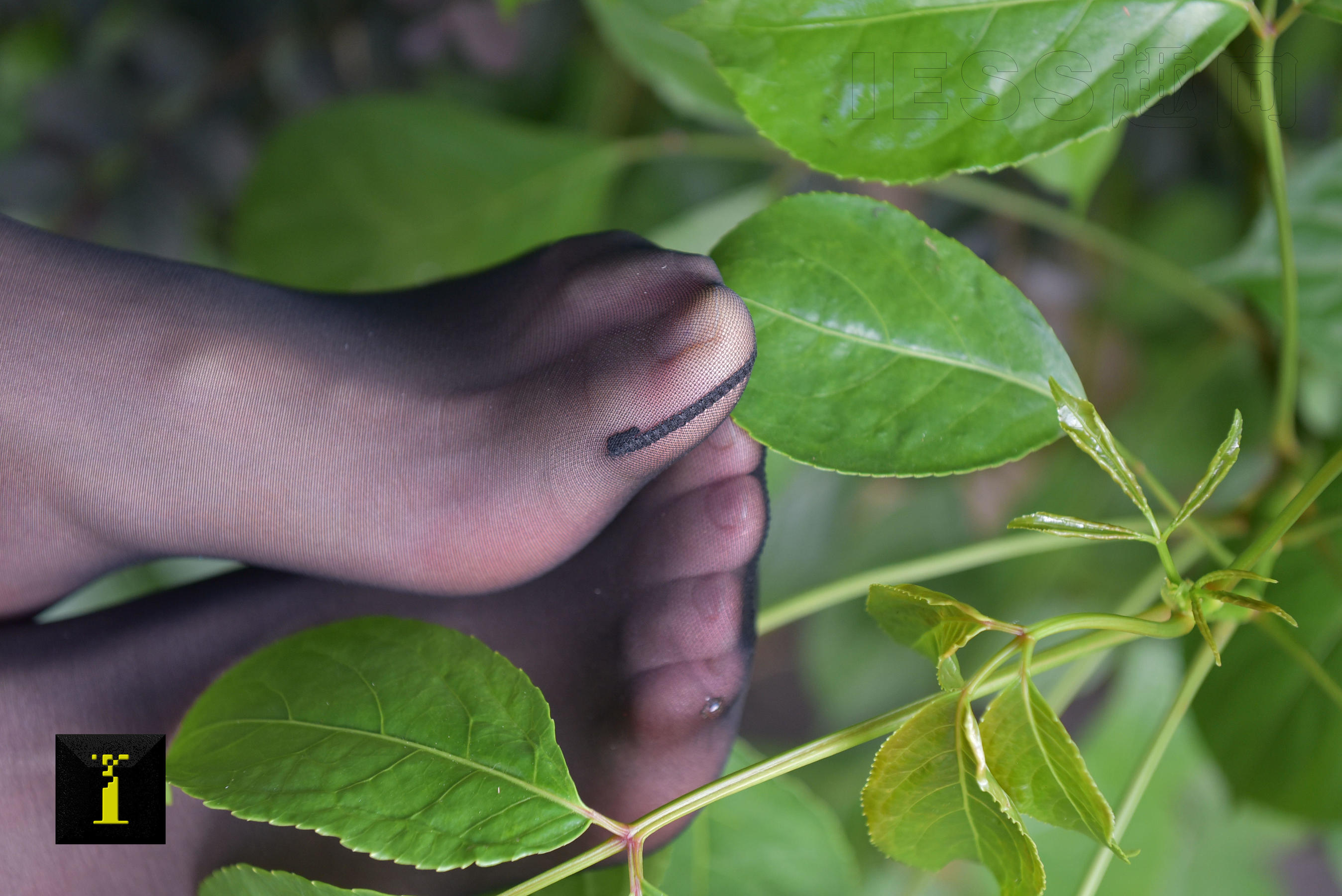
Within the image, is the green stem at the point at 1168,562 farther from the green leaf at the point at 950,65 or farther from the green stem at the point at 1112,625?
the green leaf at the point at 950,65

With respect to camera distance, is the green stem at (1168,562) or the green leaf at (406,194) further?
the green leaf at (406,194)

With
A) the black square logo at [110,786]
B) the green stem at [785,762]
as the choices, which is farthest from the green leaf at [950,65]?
the black square logo at [110,786]

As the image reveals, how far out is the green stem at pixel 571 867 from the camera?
0.37 meters

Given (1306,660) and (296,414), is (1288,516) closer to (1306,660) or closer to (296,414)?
(1306,660)

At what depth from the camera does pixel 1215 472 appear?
0.36 meters

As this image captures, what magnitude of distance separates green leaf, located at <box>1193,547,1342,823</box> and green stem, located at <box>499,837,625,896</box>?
43 cm

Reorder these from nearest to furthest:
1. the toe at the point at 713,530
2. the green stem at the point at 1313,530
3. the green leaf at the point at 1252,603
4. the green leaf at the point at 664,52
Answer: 1. the green leaf at the point at 1252,603
2. the toe at the point at 713,530
3. the green stem at the point at 1313,530
4. the green leaf at the point at 664,52

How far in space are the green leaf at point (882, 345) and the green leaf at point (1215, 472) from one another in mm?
88

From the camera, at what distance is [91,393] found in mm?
497

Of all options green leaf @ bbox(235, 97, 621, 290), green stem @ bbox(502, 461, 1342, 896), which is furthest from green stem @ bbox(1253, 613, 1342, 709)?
green leaf @ bbox(235, 97, 621, 290)

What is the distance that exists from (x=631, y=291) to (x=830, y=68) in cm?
13

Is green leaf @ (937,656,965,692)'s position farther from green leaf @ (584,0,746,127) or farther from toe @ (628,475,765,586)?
green leaf @ (584,0,746,127)

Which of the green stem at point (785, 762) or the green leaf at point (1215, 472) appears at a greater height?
the green leaf at point (1215, 472)

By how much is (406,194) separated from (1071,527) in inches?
26.5
